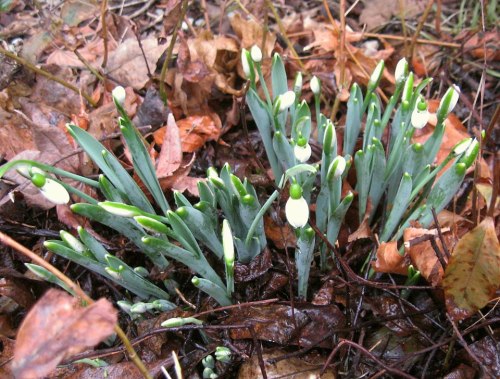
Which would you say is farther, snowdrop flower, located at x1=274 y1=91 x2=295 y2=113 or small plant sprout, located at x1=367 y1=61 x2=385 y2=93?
small plant sprout, located at x1=367 y1=61 x2=385 y2=93

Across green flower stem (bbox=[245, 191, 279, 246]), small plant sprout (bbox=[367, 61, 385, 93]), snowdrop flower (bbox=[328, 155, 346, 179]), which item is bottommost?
green flower stem (bbox=[245, 191, 279, 246])

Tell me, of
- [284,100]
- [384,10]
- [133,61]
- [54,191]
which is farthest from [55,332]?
[384,10]

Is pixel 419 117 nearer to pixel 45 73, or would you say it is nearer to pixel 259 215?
pixel 259 215

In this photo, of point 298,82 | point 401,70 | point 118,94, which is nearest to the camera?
point 118,94

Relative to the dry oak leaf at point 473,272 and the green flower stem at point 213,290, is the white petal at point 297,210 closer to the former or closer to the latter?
the green flower stem at point 213,290

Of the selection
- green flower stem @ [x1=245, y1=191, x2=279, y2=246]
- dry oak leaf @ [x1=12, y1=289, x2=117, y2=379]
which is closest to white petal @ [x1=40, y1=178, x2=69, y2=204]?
dry oak leaf @ [x1=12, y1=289, x2=117, y2=379]

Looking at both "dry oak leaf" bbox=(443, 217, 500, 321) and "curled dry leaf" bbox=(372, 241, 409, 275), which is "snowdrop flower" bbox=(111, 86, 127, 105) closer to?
"curled dry leaf" bbox=(372, 241, 409, 275)

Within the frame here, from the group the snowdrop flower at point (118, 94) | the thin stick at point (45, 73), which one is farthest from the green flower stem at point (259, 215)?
the thin stick at point (45, 73)

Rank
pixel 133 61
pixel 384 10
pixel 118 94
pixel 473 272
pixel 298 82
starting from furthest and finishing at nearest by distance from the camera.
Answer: pixel 384 10 → pixel 133 61 → pixel 298 82 → pixel 118 94 → pixel 473 272
